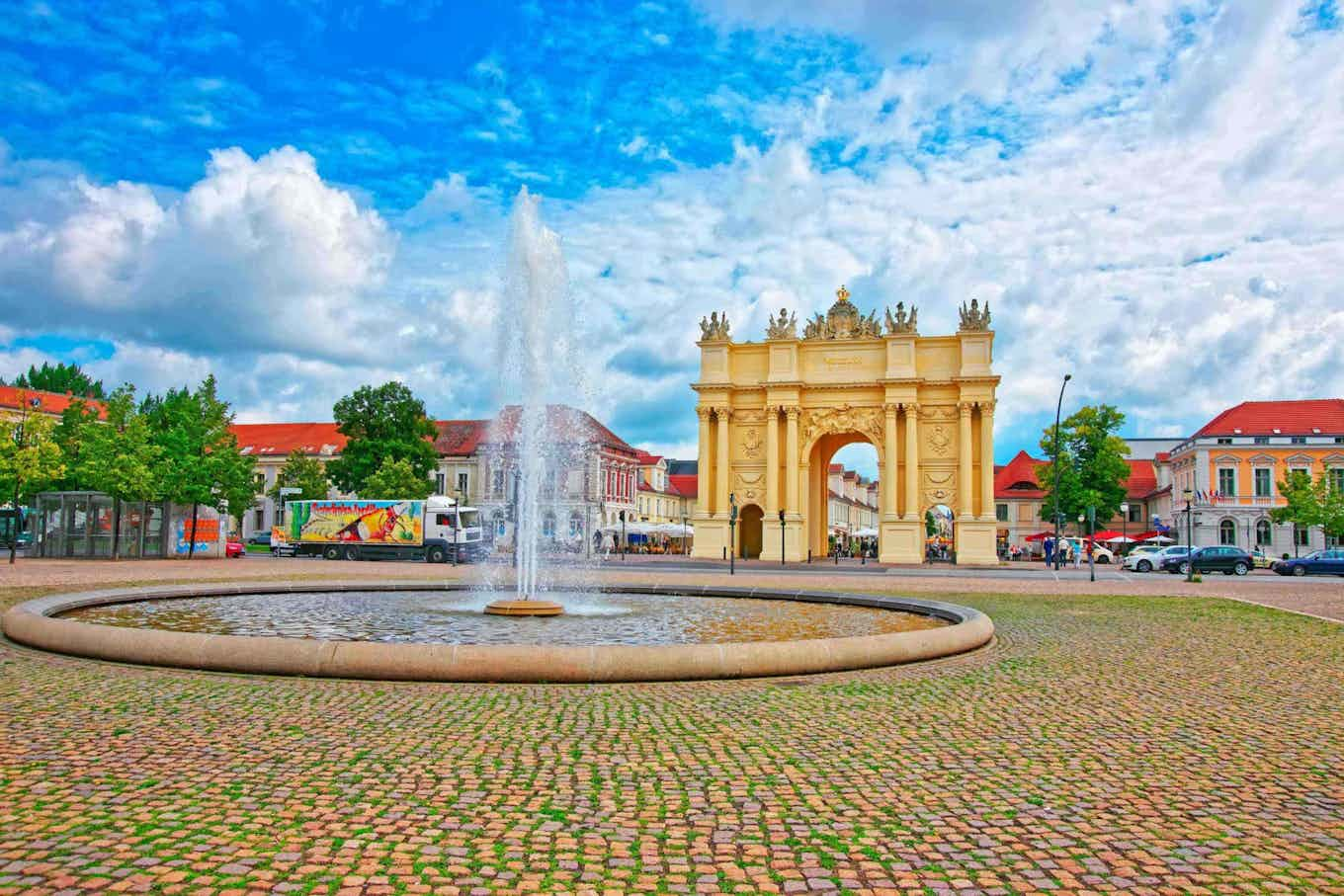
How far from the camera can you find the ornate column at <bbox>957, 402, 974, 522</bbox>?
189 ft

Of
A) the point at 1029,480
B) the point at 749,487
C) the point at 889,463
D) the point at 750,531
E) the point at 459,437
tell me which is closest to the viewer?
the point at 889,463

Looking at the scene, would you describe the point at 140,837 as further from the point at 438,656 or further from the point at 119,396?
the point at 119,396

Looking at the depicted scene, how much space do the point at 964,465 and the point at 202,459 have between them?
41.5 metres

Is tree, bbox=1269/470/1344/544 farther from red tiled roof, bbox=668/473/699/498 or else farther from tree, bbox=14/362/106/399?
tree, bbox=14/362/106/399

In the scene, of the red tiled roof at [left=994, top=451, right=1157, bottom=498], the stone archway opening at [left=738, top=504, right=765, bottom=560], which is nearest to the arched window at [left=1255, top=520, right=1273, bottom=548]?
the red tiled roof at [left=994, top=451, right=1157, bottom=498]

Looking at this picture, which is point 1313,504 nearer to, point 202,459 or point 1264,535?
point 1264,535

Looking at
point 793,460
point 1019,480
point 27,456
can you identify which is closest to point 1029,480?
point 1019,480

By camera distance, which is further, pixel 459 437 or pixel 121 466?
pixel 459 437

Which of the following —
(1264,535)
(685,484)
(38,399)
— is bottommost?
(1264,535)

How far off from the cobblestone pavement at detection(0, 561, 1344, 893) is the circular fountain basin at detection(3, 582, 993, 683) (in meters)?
0.29

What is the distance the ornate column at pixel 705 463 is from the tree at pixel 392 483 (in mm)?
22192

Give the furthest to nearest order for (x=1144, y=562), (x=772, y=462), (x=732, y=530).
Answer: (x=772, y=462) → (x=1144, y=562) → (x=732, y=530)

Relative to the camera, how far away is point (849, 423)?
59.8m

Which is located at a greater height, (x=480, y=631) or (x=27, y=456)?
(x=27, y=456)
